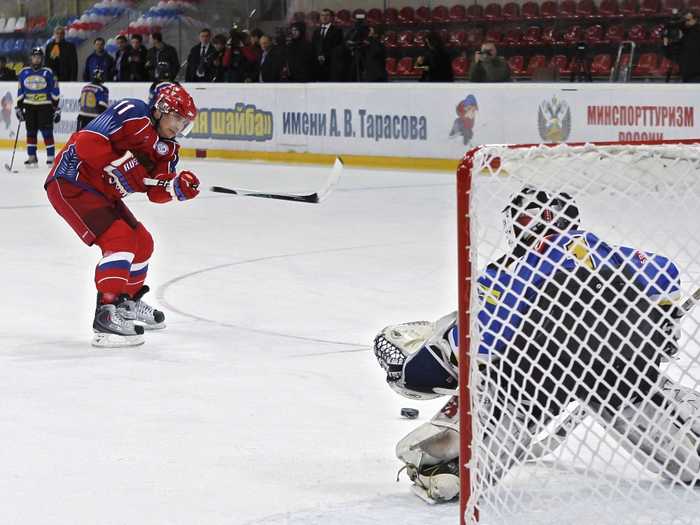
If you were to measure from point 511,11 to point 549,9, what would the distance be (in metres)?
0.45

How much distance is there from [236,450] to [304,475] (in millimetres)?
334

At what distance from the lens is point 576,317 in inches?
113

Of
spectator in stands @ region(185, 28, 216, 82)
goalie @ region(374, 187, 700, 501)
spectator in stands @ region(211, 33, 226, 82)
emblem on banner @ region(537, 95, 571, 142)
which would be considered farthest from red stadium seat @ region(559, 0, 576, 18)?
goalie @ region(374, 187, 700, 501)

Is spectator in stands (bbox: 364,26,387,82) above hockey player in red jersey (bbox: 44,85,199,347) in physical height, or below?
below

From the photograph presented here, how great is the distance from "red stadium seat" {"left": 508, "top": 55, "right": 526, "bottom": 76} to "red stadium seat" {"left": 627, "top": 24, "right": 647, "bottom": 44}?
1.10 m

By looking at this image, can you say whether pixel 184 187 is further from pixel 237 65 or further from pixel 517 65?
pixel 237 65

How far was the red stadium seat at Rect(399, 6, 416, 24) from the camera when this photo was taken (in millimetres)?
15597

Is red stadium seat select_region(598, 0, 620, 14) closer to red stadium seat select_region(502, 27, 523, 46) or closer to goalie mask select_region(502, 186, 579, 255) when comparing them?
red stadium seat select_region(502, 27, 523, 46)

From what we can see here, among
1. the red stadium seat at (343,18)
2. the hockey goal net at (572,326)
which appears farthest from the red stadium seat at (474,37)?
the hockey goal net at (572,326)

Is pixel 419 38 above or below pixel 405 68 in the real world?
above

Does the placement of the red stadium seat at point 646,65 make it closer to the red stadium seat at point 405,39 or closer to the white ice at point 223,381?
the white ice at point 223,381

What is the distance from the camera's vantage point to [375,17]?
52.9 ft

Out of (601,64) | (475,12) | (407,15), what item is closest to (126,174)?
(601,64)

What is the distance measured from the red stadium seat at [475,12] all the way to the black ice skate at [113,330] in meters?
10.2
